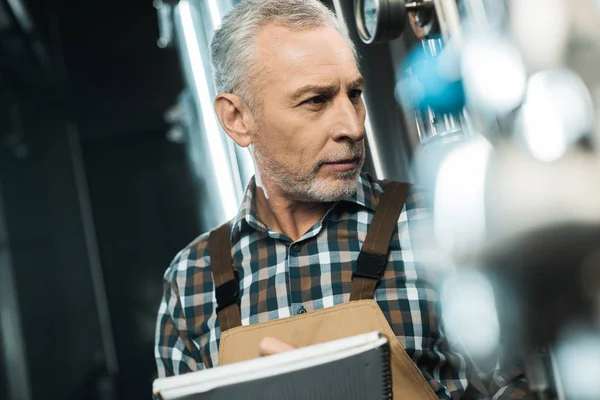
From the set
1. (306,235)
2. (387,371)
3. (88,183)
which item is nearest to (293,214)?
(306,235)

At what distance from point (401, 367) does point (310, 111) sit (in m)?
0.40

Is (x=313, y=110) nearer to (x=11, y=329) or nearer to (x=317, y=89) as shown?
(x=317, y=89)

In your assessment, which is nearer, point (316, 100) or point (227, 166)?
point (316, 100)

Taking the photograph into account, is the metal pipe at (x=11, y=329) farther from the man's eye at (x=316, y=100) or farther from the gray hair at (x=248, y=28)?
the man's eye at (x=316, y=100)

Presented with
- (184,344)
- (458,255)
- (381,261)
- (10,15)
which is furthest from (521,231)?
(10,15)

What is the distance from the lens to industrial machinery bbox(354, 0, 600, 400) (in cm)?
64


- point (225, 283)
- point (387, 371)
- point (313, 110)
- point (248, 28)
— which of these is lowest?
point (387, 371)

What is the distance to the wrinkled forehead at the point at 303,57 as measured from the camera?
1.04m

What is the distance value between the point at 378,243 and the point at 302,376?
349 millimetres

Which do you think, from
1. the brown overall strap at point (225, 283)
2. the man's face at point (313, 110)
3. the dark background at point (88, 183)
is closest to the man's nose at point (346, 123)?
the man's face at point (313, 110)

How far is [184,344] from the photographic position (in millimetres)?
1184

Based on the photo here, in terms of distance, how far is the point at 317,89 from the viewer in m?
1.03

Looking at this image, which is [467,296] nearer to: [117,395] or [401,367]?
[401,367]

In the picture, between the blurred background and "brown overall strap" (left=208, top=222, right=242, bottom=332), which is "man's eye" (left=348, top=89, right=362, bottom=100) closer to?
the blurred background
